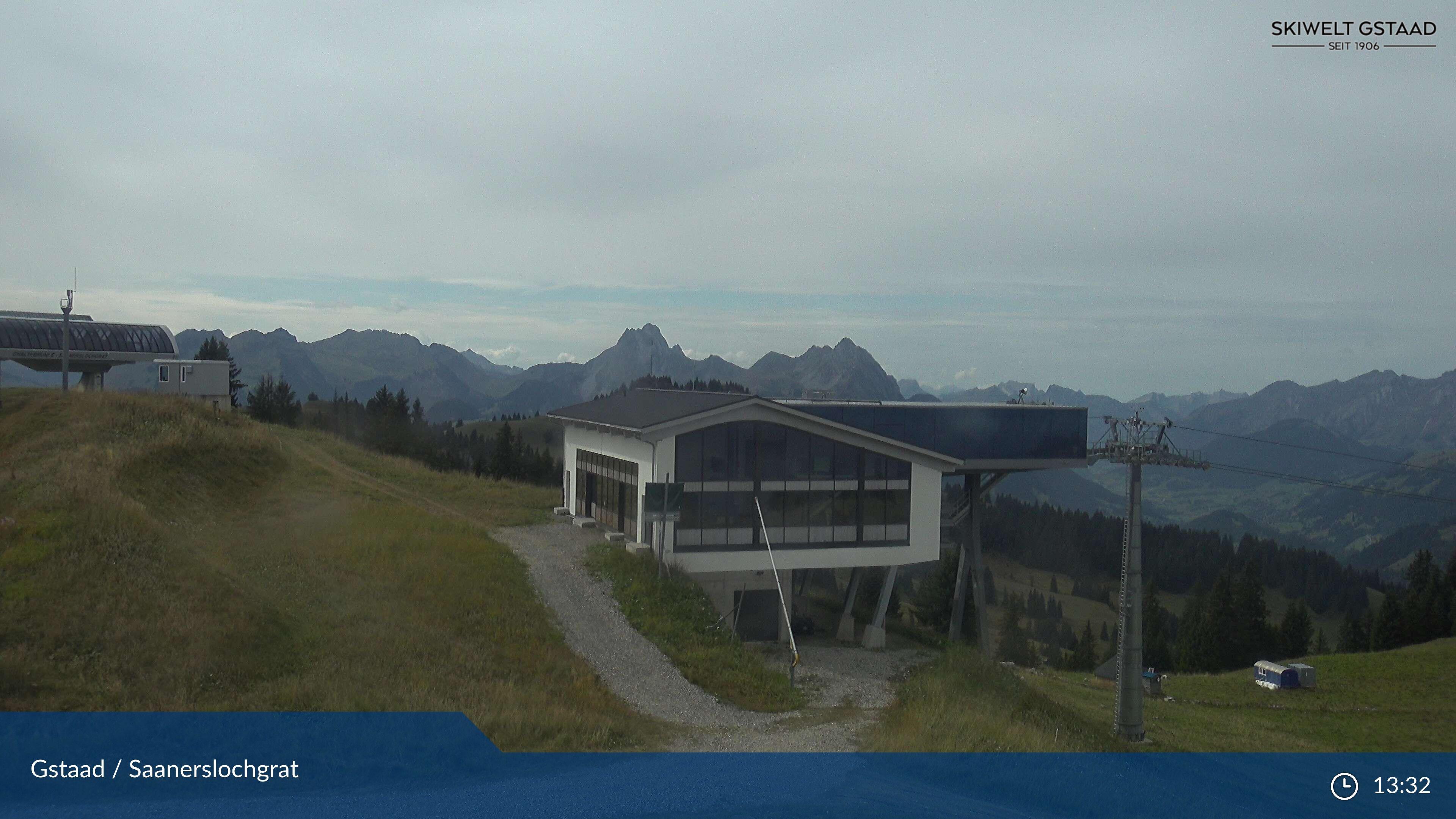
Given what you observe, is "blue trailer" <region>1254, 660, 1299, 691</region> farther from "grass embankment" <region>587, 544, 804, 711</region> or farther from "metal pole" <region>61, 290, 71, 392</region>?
"metal pole" <region>61, 290, 71, 392</region>

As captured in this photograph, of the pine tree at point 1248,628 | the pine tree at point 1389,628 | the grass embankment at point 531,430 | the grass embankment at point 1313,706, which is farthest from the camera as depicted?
the grass embankment at point 531,430

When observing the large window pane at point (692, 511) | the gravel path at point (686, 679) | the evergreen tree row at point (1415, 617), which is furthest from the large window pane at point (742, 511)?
the evergreen tree row at point (1415, 617)

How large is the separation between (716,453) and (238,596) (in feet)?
46.9

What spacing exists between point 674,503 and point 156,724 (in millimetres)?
14778

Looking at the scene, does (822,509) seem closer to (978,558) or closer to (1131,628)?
(1131,628)

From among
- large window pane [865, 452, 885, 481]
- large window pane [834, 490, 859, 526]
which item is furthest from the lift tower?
large window pane [834, 490, 859, 526]

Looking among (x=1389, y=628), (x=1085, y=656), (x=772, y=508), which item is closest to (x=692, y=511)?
(x=772, y=508)

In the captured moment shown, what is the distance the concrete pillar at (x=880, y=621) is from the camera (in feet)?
100

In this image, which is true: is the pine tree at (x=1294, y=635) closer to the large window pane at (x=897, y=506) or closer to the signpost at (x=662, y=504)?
the large window pane at (x=897, y=506)

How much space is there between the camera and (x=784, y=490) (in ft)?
94.4

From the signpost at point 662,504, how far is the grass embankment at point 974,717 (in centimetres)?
799

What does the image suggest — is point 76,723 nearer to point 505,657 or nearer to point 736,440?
point 505,657

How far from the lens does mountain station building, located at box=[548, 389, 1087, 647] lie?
27.8m

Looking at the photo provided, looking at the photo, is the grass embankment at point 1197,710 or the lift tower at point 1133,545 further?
the lift tower at point 1133,545
